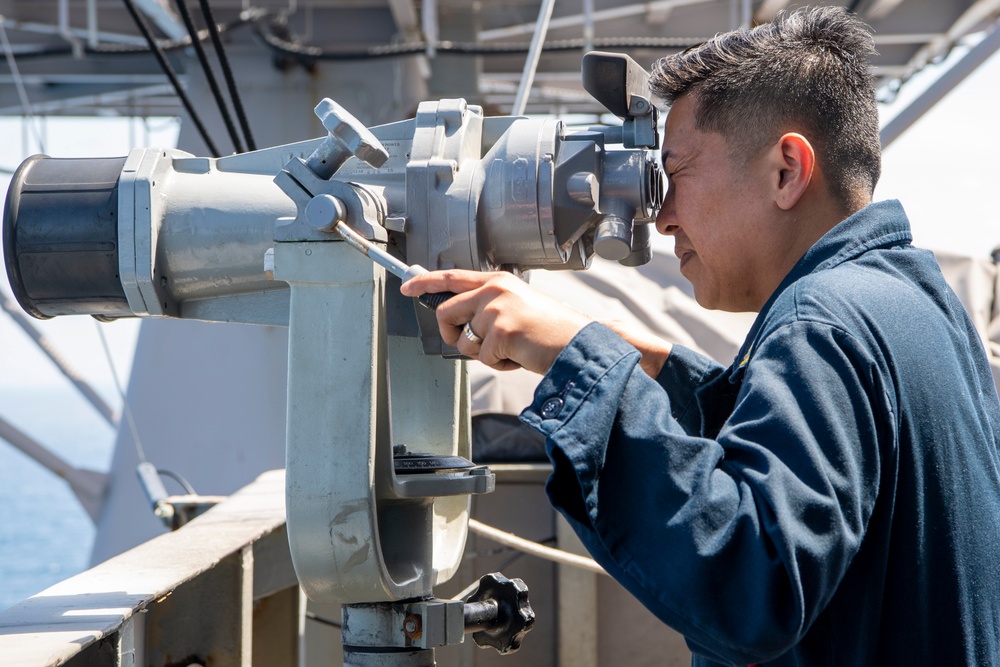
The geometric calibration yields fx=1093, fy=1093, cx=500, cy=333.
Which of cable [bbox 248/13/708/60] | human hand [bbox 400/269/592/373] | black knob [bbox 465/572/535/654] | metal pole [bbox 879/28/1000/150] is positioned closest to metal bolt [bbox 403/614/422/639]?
black knob [bbox 465/572/535/654]

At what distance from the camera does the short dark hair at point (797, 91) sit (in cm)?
112

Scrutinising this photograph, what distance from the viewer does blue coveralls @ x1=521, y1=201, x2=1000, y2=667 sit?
83 cm

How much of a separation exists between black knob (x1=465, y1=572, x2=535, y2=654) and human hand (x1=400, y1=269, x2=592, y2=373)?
0.57m

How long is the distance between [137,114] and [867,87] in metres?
6.60

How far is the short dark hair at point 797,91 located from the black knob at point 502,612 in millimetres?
724

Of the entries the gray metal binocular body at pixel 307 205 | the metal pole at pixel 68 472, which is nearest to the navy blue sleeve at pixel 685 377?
the gray metal binocular body at pixel 307 205

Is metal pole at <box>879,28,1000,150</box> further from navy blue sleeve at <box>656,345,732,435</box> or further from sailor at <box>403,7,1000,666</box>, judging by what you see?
sailor at <box>403,7,1000,666</box>

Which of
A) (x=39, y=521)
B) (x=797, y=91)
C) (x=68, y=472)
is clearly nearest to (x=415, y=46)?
(x=68, y=472)

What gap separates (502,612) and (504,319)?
669 millimetres

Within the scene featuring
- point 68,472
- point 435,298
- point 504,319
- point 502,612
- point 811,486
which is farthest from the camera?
point 68,472

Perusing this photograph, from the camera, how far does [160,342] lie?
456cm

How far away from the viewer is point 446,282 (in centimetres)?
110

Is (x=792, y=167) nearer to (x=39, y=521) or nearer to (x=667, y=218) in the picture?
(x=667, y=218)

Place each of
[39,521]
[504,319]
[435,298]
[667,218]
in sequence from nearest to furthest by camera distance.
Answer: [504,319] < [435,298] < [667,218] < [39,521]
